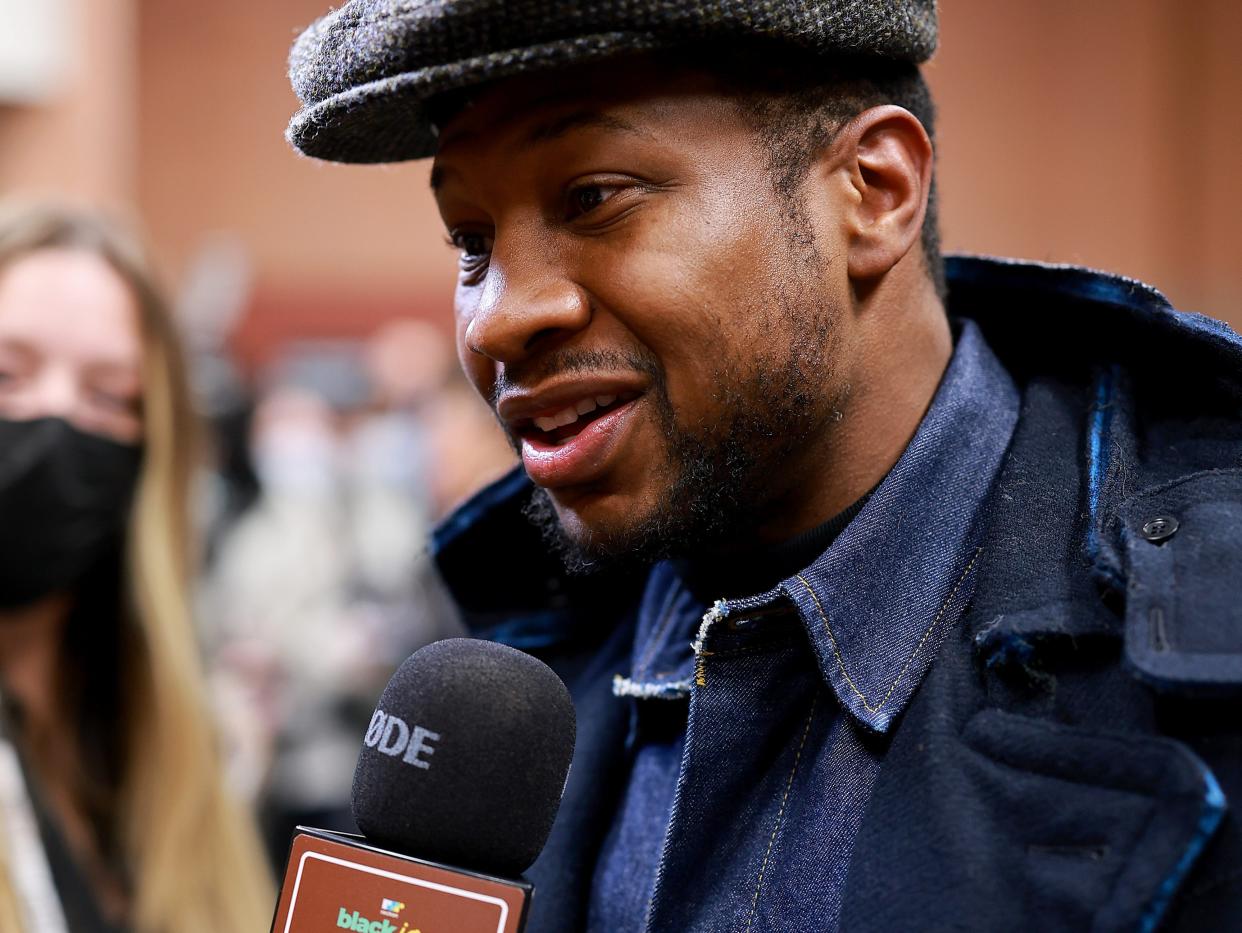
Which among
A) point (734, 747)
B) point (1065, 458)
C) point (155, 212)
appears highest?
point (155, 212)

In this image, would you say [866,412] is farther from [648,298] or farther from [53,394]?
[53,394]

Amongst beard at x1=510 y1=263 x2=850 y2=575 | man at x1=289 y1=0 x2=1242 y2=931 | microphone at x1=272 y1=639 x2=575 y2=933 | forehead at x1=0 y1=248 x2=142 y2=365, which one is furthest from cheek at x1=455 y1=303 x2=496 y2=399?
forehead at x1=0 y1=248 x2=142 y2=365

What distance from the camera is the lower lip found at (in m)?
1.19

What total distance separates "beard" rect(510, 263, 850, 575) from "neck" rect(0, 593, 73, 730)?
1.30 m

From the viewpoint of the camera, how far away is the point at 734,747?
3.89 feet

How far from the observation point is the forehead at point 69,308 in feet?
6.66

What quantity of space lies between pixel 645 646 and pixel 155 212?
8645mm

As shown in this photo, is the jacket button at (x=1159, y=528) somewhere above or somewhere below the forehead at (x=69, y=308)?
below

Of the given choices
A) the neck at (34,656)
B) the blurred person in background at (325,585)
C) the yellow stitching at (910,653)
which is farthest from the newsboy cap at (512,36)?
the blurred person in background at (325,585)

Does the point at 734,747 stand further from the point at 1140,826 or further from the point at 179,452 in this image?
the point at 179,452

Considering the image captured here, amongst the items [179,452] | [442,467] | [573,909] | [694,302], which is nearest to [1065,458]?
[694,302]

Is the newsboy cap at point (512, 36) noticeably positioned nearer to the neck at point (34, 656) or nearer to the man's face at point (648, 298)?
the man's face at point (648, 298)

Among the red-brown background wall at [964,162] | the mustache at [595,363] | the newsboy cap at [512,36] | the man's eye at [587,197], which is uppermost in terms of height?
the red-brown background wall at [964,162]

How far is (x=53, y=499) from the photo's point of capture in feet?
6.84
